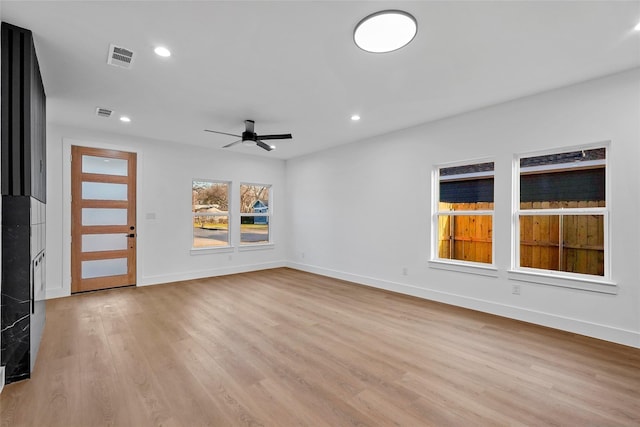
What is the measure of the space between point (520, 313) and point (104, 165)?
690 cm

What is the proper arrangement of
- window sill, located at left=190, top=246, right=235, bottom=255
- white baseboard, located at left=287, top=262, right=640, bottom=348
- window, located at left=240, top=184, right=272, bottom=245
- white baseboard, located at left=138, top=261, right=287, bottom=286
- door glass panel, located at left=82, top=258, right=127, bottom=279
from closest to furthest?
white baseboard, located at left=287, top=262, right=640, bottom=348, door glass panel, located at left=82, top=258, right=127, bottom=279, white baseboard, located at left=138, top=261, right=287, bottom=286, window sill, located at left=190, top=246, right=235, bottom=255, window, located at left=240, top=184, right=272, bottom=245

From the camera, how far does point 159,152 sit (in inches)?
230

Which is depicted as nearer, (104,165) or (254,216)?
(104,165)

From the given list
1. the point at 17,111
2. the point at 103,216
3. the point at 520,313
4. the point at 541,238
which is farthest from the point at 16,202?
the point at 541,238

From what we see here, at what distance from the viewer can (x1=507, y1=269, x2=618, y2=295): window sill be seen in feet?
10.4

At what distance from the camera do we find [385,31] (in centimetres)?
238

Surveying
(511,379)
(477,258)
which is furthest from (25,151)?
(477,258)

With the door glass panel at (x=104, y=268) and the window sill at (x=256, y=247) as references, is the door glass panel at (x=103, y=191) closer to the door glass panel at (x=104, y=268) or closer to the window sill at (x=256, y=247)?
the door glass panel at (x=104, y=268)

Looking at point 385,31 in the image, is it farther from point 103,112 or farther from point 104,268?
point 104,268

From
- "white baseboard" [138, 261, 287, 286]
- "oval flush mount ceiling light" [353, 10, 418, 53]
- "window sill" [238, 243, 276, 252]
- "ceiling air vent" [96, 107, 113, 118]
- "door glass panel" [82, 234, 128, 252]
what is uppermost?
"oval flush mount ceiling light" [353, 10, 418, 53]

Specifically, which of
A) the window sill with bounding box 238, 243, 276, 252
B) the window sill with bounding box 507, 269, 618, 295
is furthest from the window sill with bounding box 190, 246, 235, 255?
the window sill with bounding box 507, 269, 618, 295

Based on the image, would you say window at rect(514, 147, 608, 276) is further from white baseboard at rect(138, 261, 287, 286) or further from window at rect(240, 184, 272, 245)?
window at rect(240, 184, 272, 245)

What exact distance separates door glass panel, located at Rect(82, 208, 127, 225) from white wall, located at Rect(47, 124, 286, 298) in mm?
237

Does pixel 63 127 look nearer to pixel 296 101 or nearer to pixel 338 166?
pixel 296 101
